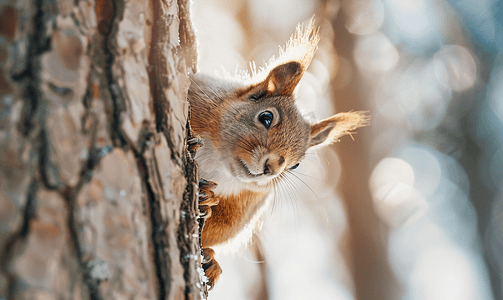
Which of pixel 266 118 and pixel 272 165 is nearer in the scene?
pixel 272 165

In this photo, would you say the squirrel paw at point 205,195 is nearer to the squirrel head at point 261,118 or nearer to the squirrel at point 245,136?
the squirrel at point 245,136

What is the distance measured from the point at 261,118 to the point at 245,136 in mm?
111

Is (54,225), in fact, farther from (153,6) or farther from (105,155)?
(153,6)

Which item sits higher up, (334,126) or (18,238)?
(334,126)

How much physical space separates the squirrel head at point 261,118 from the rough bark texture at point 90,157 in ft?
1.87

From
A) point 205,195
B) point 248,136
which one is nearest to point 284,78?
point 248,136

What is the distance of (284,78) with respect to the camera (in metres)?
1.30

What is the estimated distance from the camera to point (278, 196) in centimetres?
144

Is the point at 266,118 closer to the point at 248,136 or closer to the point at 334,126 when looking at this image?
the point at 248,136

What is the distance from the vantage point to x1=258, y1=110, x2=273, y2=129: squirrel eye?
1.20m

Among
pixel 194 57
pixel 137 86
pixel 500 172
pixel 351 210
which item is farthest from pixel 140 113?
pixel 500 172

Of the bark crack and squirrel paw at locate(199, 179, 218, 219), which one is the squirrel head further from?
the bark crack

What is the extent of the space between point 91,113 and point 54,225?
0.46ft

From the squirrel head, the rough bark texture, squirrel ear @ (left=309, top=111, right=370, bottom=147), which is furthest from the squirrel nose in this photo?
the rough bark texture
